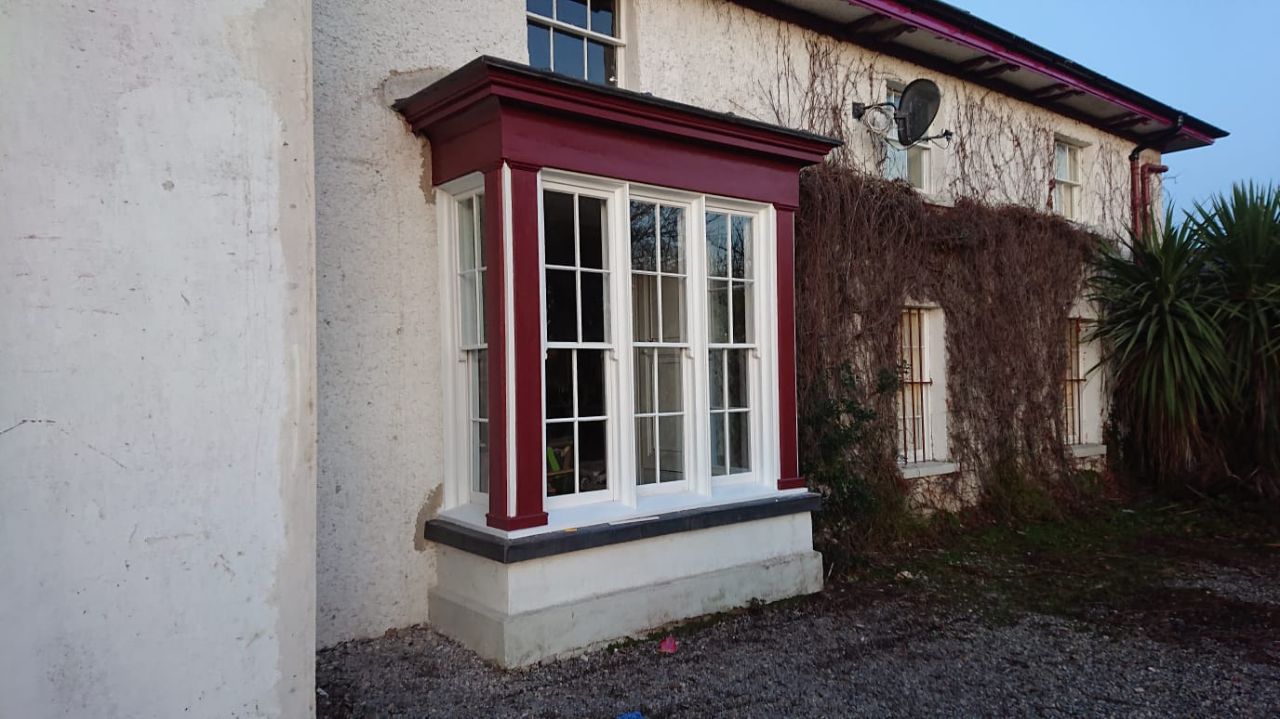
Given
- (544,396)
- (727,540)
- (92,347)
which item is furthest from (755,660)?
(92,347)

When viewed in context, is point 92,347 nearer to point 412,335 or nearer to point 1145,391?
point 412,335

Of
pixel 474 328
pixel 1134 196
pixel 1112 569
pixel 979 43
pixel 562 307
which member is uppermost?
pixel 979 43

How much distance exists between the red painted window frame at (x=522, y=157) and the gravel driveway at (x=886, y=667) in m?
0.90

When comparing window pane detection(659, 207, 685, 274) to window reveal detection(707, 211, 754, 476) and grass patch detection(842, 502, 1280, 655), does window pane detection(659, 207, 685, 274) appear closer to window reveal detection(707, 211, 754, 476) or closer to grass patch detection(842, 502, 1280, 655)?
window reveal detection(707, 211, 754, 476)

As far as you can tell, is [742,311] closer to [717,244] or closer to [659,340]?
[717,244]

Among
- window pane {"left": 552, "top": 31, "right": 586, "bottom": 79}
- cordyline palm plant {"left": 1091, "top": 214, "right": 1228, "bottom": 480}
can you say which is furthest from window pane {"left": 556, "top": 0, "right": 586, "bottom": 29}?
cordyline palm plant {"left": 1091, "top": 214, "right": 1228, "bottom": 480}

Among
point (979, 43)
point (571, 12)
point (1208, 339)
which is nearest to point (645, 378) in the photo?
point (571, 12)

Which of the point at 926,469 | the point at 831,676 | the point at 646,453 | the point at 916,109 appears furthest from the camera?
the point at 926,469

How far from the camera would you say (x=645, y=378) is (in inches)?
232

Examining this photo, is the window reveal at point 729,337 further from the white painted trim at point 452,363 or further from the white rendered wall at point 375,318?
the white rendered wall at point 375,318

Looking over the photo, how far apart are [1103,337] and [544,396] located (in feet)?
25.4

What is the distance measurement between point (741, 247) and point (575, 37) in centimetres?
190

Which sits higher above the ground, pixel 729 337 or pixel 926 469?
pixel 729 337

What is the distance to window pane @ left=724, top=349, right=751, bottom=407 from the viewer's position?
6.29 metres
